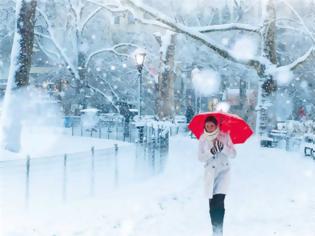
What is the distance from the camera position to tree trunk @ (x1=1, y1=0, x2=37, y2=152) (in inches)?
706

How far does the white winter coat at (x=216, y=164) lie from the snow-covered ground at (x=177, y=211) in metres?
1.03

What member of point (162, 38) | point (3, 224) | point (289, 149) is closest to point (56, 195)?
point (3, 224)

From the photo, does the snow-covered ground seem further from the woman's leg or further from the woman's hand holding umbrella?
the woman's hand holding umbrella

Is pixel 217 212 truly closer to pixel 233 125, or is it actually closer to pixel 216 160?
pixel 216 160

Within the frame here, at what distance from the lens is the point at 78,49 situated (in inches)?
1425

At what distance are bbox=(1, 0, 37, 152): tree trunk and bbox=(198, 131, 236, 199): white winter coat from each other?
1136cm

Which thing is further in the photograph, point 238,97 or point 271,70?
point 238,97

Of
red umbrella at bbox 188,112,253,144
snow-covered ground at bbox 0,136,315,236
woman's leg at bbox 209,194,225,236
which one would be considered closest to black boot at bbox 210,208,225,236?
woman's leg at bbox 209,194,225,236

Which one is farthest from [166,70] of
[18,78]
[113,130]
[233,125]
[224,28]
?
[233,125]

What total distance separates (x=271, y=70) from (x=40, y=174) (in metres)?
12.1

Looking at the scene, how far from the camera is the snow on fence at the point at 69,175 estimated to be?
1040 cm

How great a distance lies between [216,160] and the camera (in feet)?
25.3

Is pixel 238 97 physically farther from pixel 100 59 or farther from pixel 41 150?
pixel 41 150

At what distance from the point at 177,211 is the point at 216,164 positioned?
2806 millimetres
